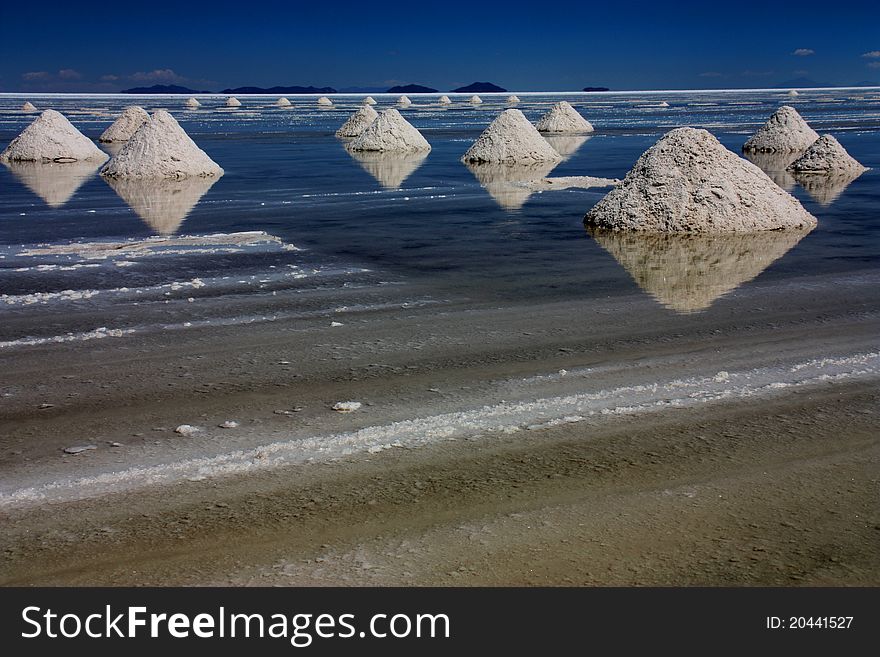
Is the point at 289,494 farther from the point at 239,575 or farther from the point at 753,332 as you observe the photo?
the point at 753,332

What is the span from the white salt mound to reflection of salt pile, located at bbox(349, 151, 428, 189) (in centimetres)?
862

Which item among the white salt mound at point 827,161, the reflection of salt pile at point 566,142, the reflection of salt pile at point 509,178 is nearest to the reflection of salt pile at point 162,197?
the reflection of salt pile at point 509,178

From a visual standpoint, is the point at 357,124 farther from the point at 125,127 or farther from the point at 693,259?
the point at 693,259

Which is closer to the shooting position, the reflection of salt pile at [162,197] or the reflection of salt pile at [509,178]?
the reflection of salt pile at [162,197]

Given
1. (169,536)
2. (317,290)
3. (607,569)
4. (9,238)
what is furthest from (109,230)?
(607,569)

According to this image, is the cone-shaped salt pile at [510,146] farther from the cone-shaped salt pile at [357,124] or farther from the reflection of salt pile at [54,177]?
the cone-shaped salt pile at [357,124]

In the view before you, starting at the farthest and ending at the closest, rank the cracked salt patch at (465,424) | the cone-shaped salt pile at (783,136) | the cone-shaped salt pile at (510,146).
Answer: the cone-shaped salt pile at (783,136), the cone-shaped salt pile at (510,146), the cracked salt patch at (465,424)

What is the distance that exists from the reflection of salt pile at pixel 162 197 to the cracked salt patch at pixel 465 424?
26.5ft

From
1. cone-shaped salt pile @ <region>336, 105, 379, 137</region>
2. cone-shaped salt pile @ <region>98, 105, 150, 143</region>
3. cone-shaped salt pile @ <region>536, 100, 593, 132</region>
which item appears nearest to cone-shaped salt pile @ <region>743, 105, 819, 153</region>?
cone-shaped salt pile @ <region>536, 100, 593, 132</region>

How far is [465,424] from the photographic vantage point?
4852 millimetres

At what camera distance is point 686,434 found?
4691mm

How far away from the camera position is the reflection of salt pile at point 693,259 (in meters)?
8.15

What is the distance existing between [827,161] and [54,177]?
55.3 ft

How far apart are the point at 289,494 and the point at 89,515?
2.69 feet
